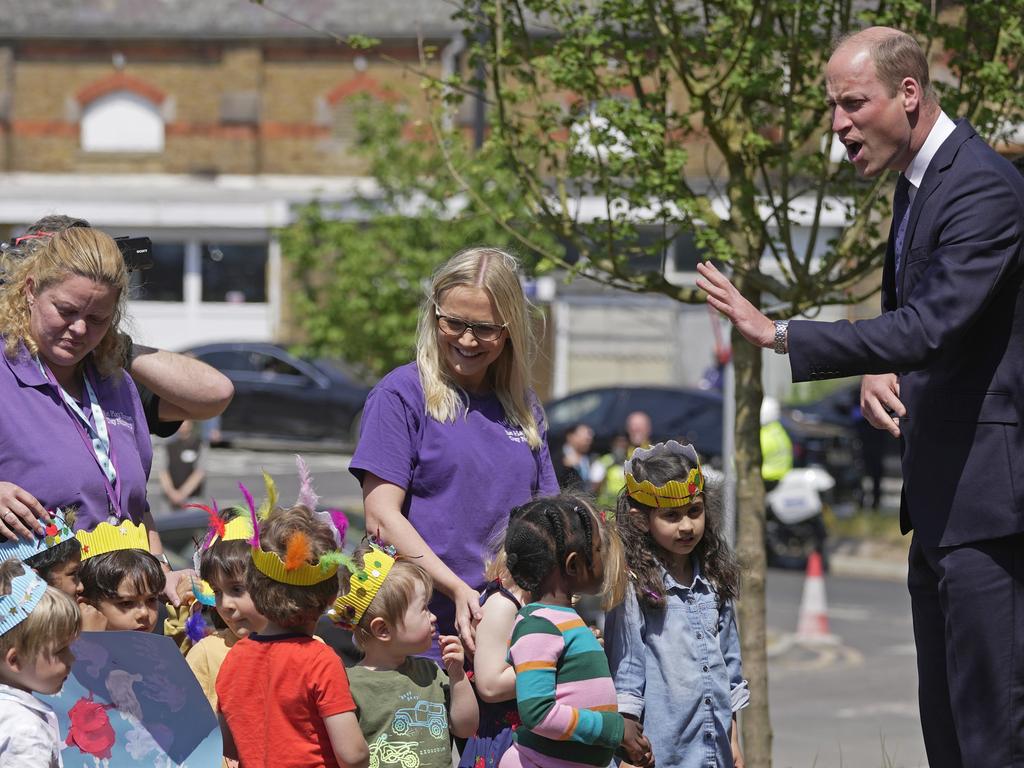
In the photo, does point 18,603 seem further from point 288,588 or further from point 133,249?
point 133,249

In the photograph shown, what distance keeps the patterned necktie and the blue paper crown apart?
2.31m

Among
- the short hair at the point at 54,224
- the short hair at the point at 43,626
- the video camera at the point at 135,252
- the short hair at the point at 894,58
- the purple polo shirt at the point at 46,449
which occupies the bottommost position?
the short hair at the point at 43,626

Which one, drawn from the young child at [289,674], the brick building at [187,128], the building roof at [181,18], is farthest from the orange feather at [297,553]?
the building roof at [181,18]

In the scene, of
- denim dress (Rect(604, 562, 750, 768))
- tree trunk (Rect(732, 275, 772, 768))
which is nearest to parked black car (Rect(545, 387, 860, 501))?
tree trunk (Rect(732, 275, 772, 768))

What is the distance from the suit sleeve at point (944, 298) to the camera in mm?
3537

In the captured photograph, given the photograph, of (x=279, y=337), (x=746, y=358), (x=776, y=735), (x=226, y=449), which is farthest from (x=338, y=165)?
(x=746, y=358)

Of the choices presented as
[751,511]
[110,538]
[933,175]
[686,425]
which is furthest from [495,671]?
[686,425]

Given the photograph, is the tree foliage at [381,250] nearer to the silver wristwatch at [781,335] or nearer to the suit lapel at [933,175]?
the suit lapel at [933,175]

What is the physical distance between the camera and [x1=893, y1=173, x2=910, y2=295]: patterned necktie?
3.89m

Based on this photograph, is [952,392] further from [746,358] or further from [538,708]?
[746,358]

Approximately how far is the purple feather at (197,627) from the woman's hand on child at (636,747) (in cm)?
151

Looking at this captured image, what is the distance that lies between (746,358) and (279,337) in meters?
28.7

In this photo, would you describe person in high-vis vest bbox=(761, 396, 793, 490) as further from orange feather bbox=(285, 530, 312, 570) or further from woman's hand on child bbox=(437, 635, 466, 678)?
orange feather bbox=(285, 530, 312, 570)

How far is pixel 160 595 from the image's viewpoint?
14.7 ft
